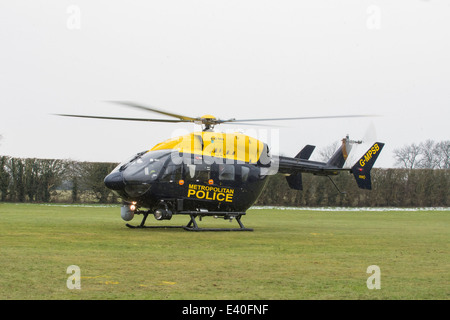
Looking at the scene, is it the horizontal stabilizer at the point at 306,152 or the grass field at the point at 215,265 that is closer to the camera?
the grass field at the point at 215,265

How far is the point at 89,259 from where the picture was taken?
12.1 meters

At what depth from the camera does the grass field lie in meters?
8.97

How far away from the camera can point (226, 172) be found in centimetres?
2058

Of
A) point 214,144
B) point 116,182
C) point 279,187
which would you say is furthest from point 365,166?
point 279,187

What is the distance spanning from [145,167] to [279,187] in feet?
95.5

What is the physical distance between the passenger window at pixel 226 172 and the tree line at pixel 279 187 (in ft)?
85.4

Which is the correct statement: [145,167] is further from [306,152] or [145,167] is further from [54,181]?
[54,181]

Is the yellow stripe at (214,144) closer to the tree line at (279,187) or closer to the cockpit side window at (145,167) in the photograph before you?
the cockpit side window at (145,167)

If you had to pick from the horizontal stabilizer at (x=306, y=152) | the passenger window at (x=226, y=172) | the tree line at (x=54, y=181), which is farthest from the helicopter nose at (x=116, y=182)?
the tree line at (x=54, y=181)

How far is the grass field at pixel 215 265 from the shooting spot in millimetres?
8969

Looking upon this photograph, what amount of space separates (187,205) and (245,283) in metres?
10.4

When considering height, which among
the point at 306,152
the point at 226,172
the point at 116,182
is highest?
the point at 306,152

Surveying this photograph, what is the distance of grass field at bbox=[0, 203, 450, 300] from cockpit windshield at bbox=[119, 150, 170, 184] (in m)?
1.56

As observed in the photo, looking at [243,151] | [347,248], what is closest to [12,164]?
[243,151]
